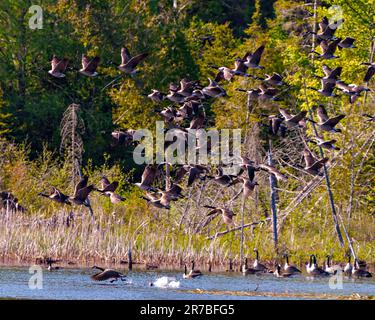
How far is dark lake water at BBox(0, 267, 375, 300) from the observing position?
83.0 feet

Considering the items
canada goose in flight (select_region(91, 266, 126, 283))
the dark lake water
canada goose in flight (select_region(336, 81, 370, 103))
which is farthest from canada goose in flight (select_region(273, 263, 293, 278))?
canada goose in flight (select_region(336, 81, 370, 103))

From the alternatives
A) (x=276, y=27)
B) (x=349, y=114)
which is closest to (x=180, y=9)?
(x=276, y=27)

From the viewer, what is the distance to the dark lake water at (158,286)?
→ 996 inches

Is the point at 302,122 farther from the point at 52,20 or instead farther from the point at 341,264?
the point at 52,20

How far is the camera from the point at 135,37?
4897cm

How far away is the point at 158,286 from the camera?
26.3 m

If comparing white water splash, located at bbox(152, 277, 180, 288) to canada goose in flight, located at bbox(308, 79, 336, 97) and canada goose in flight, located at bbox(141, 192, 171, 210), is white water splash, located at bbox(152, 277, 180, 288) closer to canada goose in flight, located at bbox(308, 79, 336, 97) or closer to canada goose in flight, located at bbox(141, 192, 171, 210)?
canada goose in flight, located at bbox(141, 192, 171, 210)

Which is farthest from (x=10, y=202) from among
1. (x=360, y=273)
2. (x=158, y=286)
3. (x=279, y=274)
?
(x=360, y=273)

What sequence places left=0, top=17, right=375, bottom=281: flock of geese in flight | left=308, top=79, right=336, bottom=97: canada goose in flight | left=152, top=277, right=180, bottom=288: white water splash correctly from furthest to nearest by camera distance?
left=308, top=79, right=336, bottom=97: canada goose in flight → left=0, top=17, right=375, bottom=281: flock of geese in flight → left=152, top=277, right=180, bottom=288: white water splash

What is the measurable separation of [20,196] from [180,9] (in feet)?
80.7

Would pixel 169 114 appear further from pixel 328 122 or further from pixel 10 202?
pixel 10 202

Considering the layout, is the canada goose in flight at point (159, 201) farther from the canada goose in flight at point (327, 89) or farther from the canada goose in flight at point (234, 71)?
the canada goose in flight at point (327, 89)

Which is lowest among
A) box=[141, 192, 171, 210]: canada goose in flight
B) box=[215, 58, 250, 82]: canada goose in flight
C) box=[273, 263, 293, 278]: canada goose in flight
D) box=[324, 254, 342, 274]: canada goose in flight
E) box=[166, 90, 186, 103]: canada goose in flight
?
box=[273, 263, 293, 278]: canada goose in flight

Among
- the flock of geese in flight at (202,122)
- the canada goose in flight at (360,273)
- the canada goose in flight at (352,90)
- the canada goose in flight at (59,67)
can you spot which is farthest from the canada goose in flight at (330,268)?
the canada goose in flight at (59,67)
